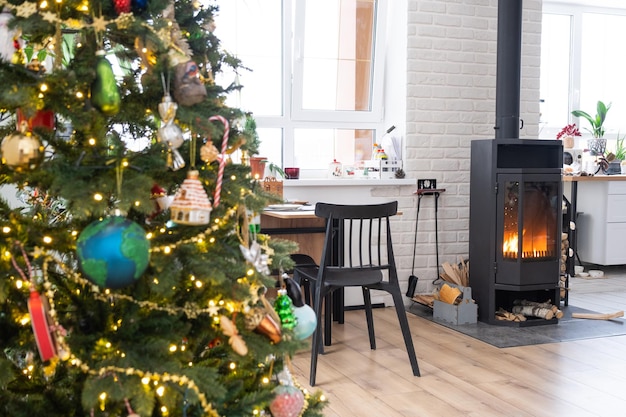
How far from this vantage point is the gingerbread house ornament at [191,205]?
4.30 ft

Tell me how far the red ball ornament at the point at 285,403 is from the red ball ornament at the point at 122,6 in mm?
858

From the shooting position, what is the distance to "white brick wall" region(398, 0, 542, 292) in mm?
4438

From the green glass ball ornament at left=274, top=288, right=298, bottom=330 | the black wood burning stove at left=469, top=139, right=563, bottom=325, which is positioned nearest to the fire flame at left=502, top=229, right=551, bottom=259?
the black wood burning stove at left=469, top=139, right=563, bottom=325

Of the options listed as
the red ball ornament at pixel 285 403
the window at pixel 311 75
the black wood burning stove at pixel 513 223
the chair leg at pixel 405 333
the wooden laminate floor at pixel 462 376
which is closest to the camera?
the red ball ornament at pixel 285 403

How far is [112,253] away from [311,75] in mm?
3473

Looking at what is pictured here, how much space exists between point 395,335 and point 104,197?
8.92ft

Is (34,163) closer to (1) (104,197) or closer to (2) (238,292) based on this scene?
(1) (104,197)

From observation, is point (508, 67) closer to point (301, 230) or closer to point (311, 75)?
point (311, 75)

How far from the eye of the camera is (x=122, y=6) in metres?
1.36

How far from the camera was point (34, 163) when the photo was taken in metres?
1.26

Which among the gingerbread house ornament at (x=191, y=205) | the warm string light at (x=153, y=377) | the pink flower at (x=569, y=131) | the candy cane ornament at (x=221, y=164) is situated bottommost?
the warm string light at (x=153, y=377)

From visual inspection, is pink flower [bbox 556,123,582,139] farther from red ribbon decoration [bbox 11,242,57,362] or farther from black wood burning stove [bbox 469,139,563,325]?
red ribbon decoration [bbox 11,242,57,362]

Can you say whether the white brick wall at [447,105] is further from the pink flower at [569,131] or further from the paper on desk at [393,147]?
the pink flower at [569,131]

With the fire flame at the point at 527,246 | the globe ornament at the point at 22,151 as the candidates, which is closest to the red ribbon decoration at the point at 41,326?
the globe ornament at the point at 22,151
